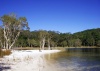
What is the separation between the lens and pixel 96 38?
504 ft

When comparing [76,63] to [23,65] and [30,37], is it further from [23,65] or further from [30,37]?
[30,37]

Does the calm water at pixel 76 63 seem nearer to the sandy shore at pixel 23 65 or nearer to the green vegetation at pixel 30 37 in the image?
the sandy shore at pixel 23 65

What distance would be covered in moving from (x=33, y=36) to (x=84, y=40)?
47449mm

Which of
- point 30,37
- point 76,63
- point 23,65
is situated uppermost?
point 30,37

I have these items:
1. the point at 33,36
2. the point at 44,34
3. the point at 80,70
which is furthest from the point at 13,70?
the point at 33,36

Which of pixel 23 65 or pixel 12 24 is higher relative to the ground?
pixel 12 24

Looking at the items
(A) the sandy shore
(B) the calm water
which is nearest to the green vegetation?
(B) the calm water

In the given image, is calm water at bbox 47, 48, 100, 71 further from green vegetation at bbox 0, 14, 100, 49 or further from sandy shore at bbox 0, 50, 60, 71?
green vegetation at bbox 0, 14, 100, 49

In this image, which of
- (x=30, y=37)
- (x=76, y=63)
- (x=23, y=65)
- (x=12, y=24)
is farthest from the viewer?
(x=30, y=37)

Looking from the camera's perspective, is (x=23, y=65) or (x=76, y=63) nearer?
(x=23, y=65)

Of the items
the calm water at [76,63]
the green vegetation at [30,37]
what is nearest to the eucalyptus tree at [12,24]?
the green vegetation at [30,37]

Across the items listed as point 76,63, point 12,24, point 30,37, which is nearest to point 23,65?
point 76,63

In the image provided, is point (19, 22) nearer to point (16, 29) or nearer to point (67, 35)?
point (16, 29)

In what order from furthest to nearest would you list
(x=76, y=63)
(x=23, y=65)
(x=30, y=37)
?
(x=30, y=37)
(x=76, y=63)
(x=23, y=65)
